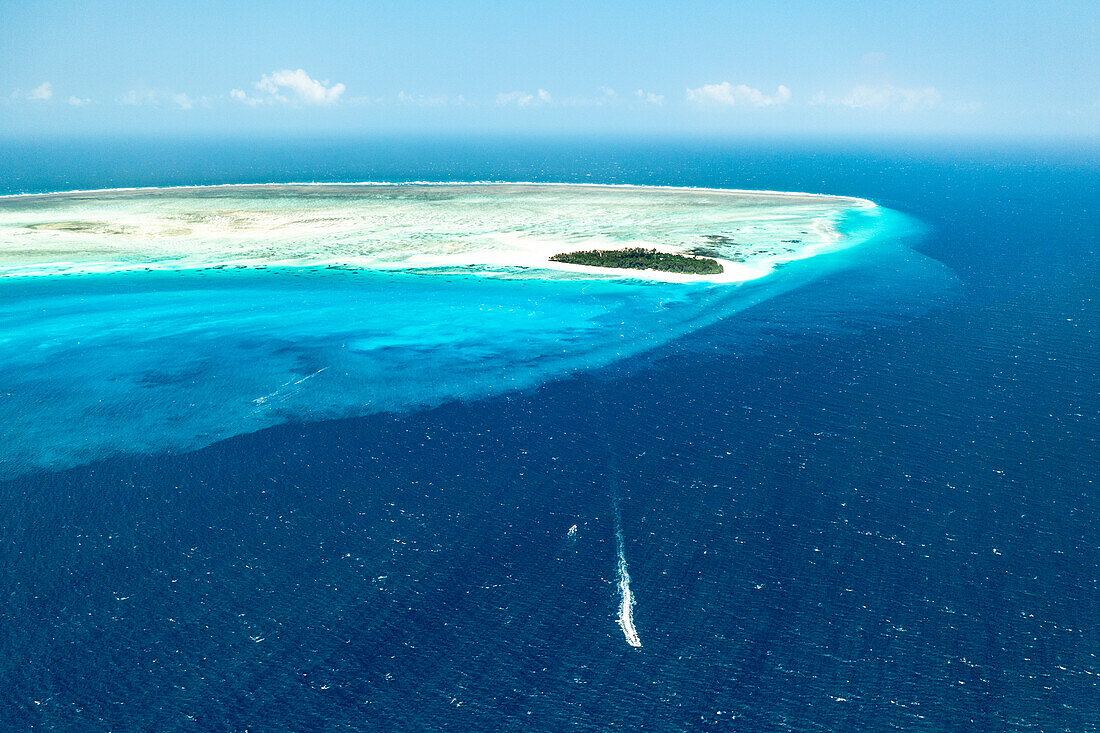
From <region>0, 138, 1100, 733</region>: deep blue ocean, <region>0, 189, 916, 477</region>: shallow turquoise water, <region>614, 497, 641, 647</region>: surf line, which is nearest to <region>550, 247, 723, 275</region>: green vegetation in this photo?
<region>0, 189, 916, 477</region>: shallow turquoise water

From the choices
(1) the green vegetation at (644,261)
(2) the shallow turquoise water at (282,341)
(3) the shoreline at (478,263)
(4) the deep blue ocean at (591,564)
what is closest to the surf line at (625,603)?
(4) the deep blue ocean at (591,564)

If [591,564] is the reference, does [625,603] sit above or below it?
below

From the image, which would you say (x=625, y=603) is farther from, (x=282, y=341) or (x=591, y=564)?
(x=282, y=341)

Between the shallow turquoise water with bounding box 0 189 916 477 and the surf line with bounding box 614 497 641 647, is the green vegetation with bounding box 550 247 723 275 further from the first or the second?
the surf line with bounding box 614 497 641 647

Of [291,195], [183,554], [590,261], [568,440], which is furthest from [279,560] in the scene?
[291,195]

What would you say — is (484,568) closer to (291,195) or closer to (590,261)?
(590,261)

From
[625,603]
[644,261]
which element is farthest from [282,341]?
[644,261]

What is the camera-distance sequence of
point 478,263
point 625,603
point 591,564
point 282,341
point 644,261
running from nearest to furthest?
point 625,603 → point 591,564 → point 282,341 → point 644,261 → point 478,263
